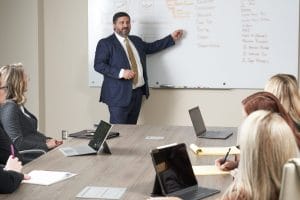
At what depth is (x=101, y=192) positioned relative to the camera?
240cm

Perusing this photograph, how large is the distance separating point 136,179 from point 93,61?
340 centimetres

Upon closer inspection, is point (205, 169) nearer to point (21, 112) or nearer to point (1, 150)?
point (1, 150)

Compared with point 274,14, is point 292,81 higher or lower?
lower

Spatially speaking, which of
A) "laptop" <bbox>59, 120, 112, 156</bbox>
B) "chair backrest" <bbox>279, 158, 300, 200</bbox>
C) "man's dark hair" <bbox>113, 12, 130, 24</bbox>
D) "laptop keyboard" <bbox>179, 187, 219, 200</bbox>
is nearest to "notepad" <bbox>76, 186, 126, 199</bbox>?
"laptop keyboard" <bbox>179, 187, 219, 200</bbox>

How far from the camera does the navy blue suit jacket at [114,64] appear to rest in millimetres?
5480

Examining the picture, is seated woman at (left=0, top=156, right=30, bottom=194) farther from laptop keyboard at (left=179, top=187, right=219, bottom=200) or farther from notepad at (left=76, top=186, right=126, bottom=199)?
laptop keyboard at (left=179, top=187, right=219, bottom=200)

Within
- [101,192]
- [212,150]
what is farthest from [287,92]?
[101,192]

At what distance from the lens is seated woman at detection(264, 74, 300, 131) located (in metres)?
3.10

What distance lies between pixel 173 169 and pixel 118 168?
1.68 feet

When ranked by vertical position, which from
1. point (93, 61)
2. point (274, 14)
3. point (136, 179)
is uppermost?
point (274, 14)

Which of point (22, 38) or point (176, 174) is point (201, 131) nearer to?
point (176, 174)

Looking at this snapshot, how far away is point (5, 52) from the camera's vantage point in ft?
19.7

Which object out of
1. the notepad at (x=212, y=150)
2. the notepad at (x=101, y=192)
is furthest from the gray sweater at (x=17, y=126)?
the notepad at (x=101, y=192)

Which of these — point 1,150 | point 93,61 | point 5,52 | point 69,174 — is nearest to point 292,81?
point 69,174
